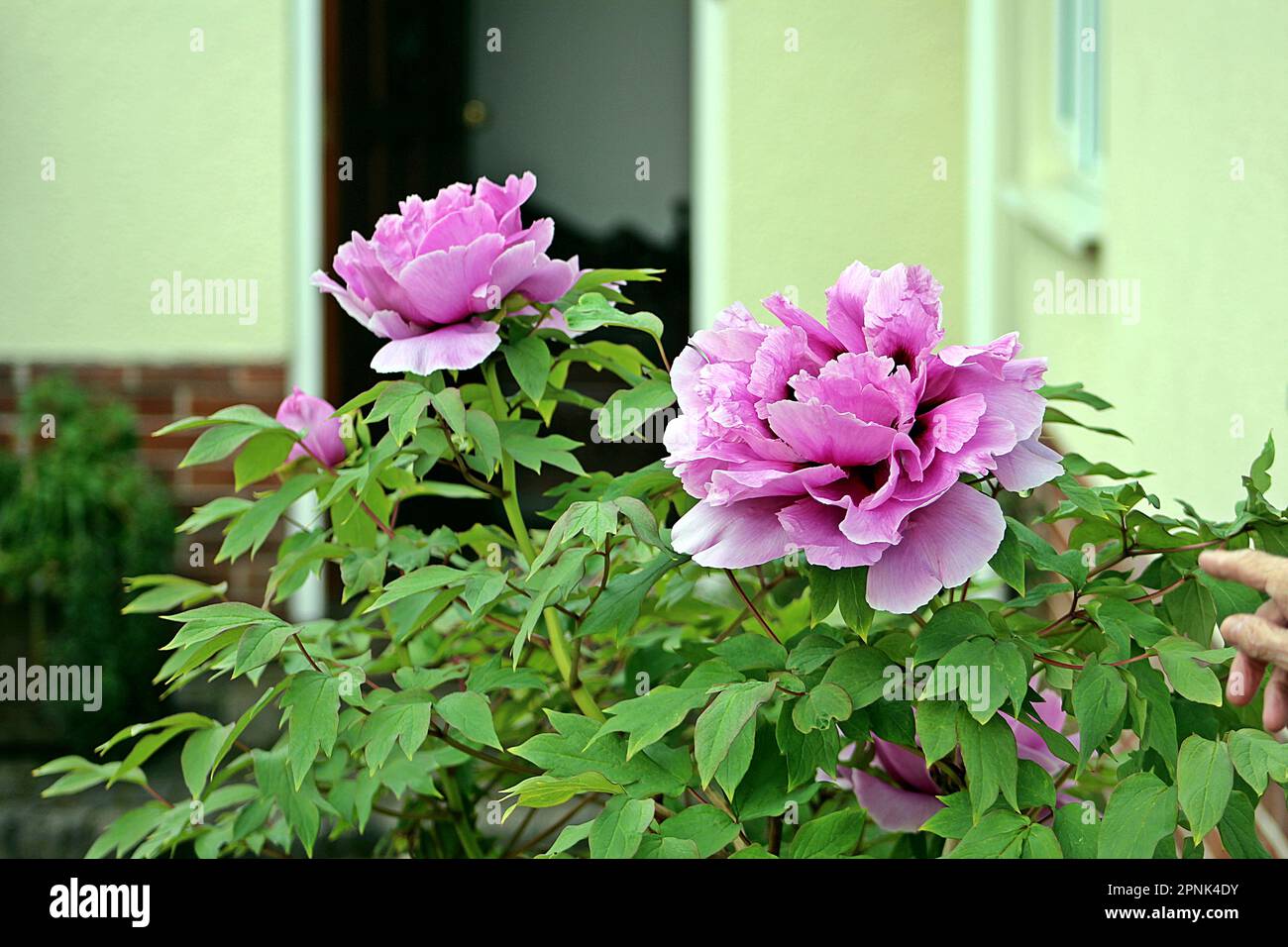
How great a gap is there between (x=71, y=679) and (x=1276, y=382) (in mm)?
2957

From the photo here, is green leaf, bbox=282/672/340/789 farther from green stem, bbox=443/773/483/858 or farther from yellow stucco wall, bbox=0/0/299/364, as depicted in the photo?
yellow stucco wall, bbox=0/0/299/364

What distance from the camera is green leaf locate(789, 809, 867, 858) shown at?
0.60 metres

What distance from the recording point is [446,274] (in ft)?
2.26

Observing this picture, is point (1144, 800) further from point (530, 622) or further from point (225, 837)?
point (225, 837)

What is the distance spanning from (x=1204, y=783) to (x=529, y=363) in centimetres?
40

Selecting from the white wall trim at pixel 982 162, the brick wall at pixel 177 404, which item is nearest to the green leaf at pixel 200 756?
the brick wall at pixel 177 404

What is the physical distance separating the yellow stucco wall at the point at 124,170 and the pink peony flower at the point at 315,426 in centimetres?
306

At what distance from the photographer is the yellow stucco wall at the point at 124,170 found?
367 cm

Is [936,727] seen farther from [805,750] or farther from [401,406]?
[401,406]

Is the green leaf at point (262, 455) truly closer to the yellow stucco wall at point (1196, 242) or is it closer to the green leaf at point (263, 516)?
the green leaf at point (263, 516)

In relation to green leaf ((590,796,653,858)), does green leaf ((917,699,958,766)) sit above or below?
above

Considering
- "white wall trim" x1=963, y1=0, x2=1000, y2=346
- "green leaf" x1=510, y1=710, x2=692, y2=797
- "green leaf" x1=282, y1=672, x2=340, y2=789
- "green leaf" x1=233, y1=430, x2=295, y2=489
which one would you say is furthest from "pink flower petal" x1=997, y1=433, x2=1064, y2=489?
"white wall trim" x1=963, y1=0, x2=1000, y2=346

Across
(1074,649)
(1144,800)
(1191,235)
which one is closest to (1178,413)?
(1191,235)

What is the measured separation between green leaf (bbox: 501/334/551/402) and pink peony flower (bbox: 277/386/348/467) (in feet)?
0.49
